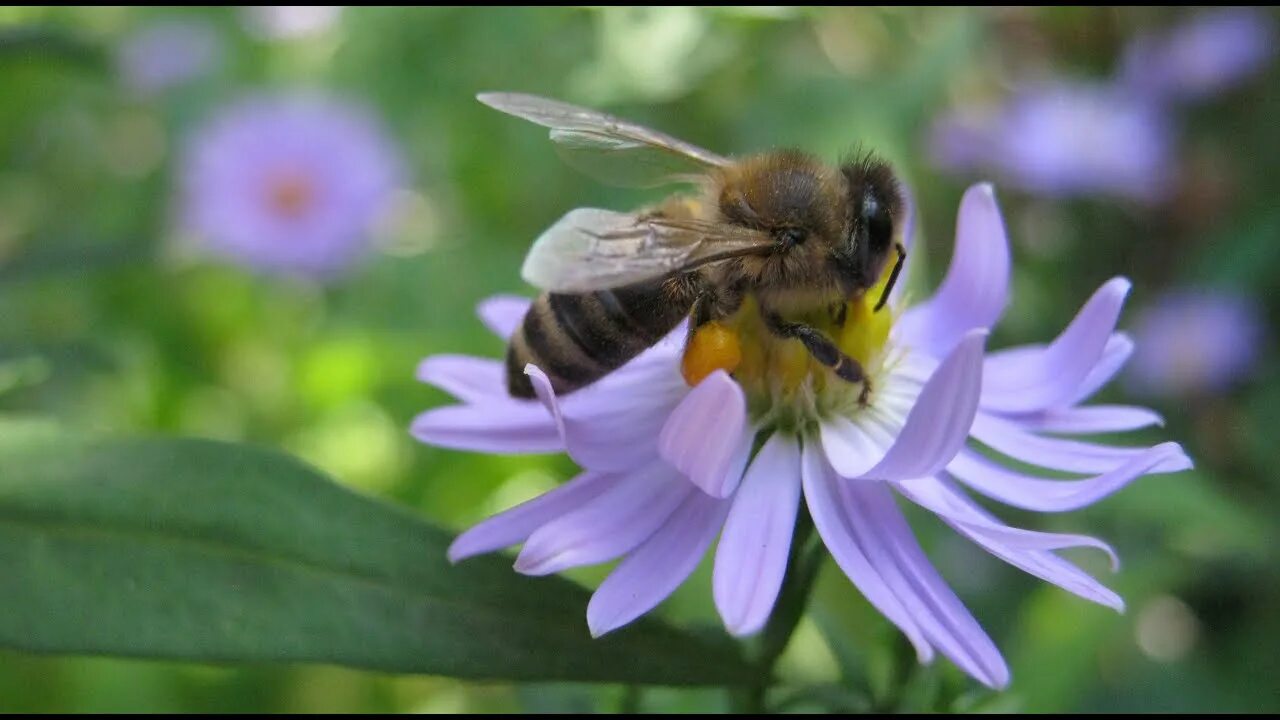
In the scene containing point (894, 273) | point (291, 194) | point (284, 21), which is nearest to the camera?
point (894, 273)

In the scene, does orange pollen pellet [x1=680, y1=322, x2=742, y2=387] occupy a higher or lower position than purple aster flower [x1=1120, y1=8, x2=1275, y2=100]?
lower

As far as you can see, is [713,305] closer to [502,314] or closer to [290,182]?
[502,314]

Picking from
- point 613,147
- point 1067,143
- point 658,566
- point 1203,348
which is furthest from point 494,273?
point 1067,143

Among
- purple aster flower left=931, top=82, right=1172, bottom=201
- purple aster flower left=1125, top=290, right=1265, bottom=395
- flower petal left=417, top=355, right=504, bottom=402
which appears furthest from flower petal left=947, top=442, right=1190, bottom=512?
purple aster flower left=931, top=82, right=1172, bottom=201

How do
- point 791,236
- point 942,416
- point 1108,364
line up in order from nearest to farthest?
point 942,416 < point 791,236 < point 1108,364

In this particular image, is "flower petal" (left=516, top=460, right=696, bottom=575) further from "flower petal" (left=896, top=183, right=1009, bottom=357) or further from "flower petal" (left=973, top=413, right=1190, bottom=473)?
"flower petal" (left=896, top=183, right=1009, bottom=357)

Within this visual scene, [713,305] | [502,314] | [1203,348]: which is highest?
[713,305]

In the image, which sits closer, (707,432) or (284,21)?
(707,432)
